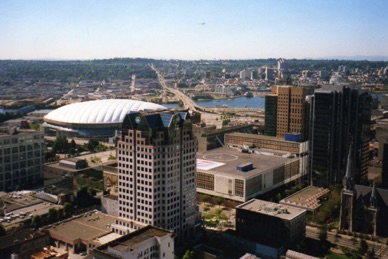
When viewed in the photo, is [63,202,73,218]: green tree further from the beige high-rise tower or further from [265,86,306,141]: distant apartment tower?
the beige high-rise tower

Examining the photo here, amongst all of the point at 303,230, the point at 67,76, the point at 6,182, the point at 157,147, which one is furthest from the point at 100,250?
the point at 67,76

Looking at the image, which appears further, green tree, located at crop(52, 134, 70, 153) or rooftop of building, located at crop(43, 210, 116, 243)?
green tree, located at crop(52, 134, 70, 153)

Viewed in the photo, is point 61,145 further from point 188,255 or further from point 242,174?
point 188,255

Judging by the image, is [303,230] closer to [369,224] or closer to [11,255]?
[369,224]

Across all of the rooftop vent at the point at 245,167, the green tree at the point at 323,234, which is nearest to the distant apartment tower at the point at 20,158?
the rooftop vent at the point at 245,167

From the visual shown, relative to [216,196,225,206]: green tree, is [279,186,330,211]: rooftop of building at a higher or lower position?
higher

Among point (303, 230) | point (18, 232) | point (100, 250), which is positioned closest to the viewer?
point (100, 250)

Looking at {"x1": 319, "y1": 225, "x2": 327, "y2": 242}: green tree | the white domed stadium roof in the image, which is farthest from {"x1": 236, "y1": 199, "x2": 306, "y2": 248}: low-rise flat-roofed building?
the white domed stadium roof
